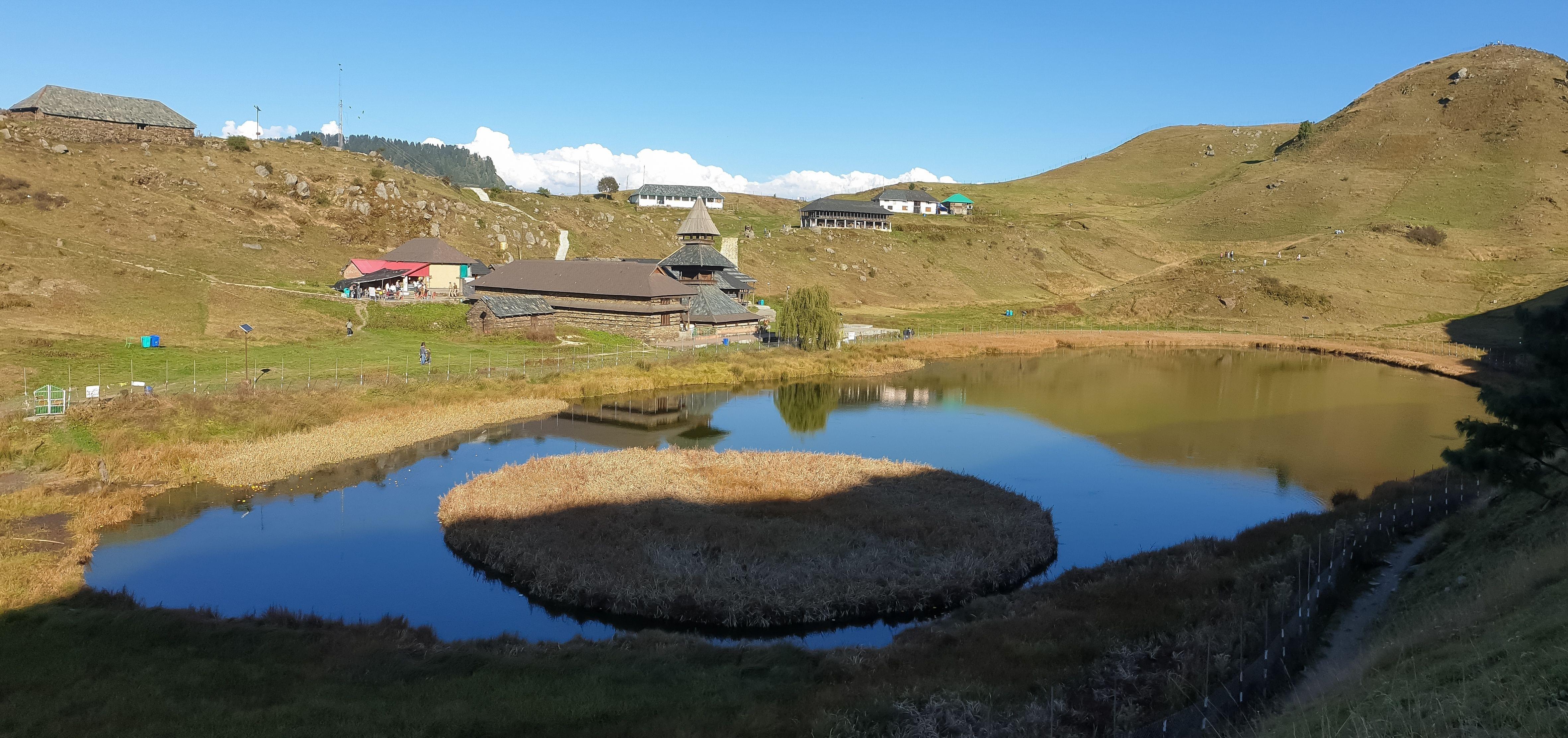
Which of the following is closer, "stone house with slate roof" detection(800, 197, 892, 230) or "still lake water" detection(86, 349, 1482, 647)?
"still lake water" detection(86, 349, 1482, 647)

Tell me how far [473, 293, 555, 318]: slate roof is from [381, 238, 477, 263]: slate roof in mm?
8711

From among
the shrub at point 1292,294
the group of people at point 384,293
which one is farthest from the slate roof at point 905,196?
the group of people at point 384,293

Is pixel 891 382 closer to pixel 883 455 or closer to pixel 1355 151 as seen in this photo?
pixel 883 455

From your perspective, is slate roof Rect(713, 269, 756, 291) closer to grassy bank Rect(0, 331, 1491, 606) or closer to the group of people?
grassy bank Rect(0, 331, 1491, 606)

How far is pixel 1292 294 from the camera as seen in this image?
7731cm

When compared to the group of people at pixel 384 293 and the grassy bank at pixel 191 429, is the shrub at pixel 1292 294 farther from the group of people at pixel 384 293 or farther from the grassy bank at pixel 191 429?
the group of people at pixel 384 293

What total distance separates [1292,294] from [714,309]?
5256cm

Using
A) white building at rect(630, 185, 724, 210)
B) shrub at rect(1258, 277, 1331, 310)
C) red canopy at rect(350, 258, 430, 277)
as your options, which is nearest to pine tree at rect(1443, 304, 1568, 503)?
red canopy at rect(350, 258, 430, 277)

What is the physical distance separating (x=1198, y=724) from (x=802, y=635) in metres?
7.84

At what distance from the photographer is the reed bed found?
27.0m

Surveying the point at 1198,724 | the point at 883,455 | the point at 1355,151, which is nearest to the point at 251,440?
the point at 883,455

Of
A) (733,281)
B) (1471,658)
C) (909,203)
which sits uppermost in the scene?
(909,203)

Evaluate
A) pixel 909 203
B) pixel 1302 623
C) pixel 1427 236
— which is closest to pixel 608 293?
pixel 1302 623

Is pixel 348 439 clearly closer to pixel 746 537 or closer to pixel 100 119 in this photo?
pixel 746 537
